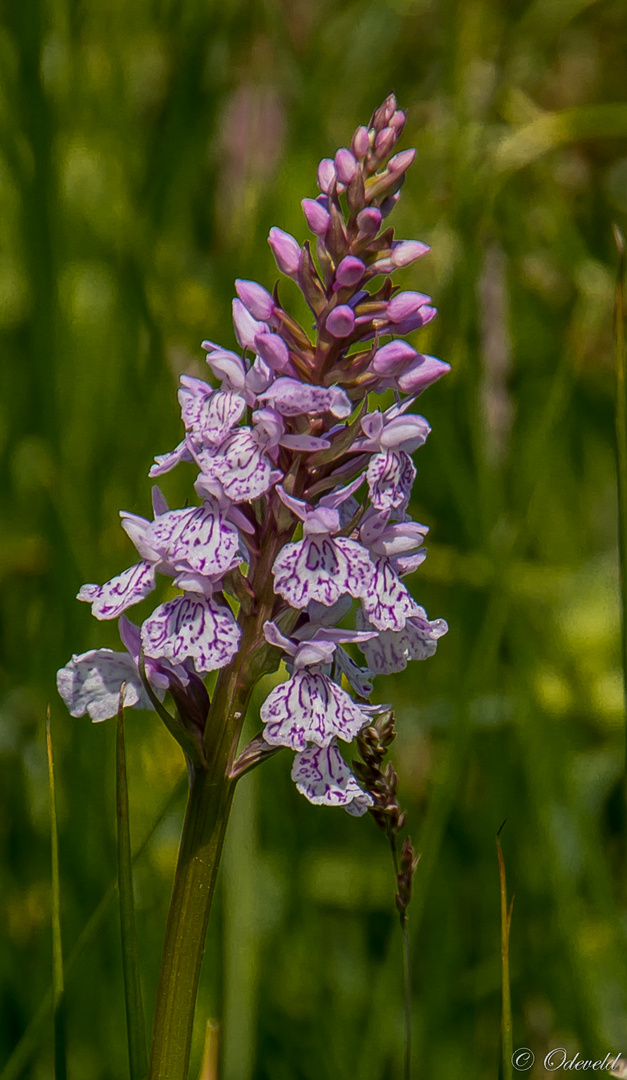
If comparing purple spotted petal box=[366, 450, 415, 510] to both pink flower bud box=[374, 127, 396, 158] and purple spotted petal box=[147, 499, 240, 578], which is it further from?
pink flower bud box=[374, 127, 396, 158]

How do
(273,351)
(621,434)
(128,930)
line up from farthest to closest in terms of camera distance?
(621,434) < (273,351) < (128,930)

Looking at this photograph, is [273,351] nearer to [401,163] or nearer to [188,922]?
[401,163]

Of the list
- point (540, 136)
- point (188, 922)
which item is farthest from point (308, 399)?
point (540, 136)

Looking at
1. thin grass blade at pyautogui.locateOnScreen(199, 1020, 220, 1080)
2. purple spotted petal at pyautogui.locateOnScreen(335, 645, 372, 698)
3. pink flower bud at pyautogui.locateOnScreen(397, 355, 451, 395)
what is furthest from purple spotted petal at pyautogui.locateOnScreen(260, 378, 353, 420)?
thin grass blade at pyautogui.locateOnScreen(199, 1020, 220, 1080)

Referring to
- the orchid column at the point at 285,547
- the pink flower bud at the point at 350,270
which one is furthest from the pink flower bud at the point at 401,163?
the pink flower bud at the point at 350,270

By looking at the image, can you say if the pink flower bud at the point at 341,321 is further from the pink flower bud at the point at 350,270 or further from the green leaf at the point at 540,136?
the green leaf at the point at 540,136

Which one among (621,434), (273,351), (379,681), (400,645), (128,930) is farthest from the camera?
(379,681)
